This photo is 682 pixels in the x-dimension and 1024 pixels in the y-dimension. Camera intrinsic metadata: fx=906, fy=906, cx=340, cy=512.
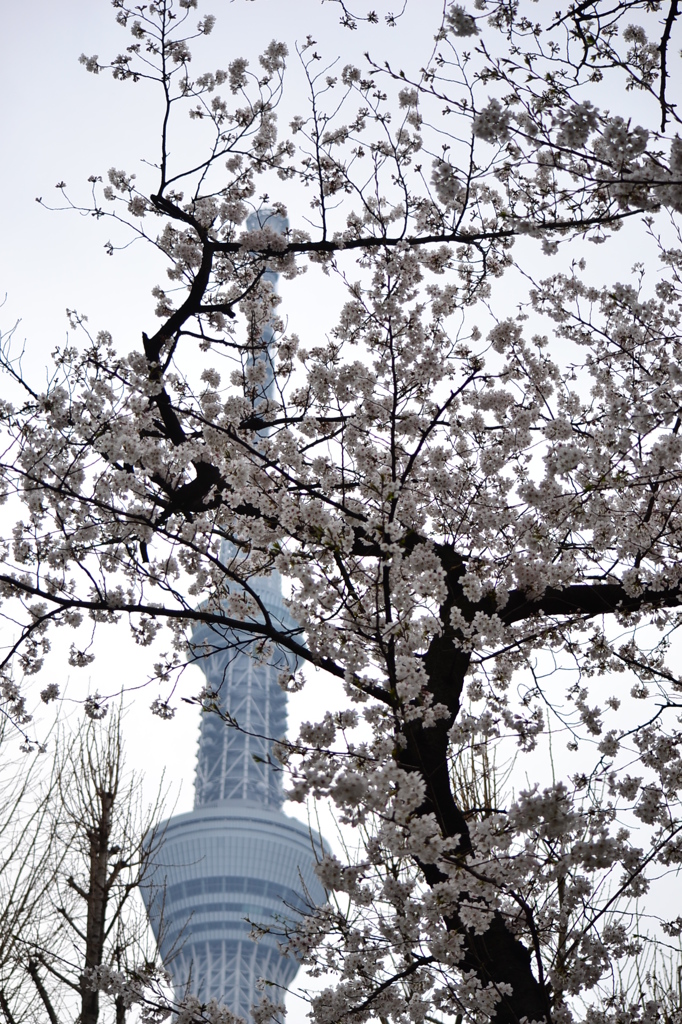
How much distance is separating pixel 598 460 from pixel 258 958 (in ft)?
217

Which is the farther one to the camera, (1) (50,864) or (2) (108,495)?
(1) (50,864)

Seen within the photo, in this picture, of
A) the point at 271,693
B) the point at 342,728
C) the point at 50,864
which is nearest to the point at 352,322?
the point at 342,728

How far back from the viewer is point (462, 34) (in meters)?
3.52

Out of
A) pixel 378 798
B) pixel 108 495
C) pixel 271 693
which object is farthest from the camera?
pixel 271 693

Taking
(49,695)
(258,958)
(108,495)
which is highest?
(258,958)

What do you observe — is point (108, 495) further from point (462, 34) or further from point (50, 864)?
point (50, 864)

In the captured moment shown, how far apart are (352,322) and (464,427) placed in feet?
3.34

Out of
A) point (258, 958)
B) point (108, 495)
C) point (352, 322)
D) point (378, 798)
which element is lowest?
point (378, 798)

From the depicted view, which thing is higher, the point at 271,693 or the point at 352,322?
the point at 271,693

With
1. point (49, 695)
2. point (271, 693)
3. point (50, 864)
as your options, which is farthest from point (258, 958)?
point (49, 695)

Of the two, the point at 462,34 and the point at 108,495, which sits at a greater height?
the point at 462,34

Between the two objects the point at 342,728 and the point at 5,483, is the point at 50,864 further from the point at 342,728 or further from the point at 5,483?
the point at 342,728

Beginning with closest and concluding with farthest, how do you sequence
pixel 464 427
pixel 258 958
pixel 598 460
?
pixel 598 460
pixel 464 427
pixel 258 958

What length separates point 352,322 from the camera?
5.86m
